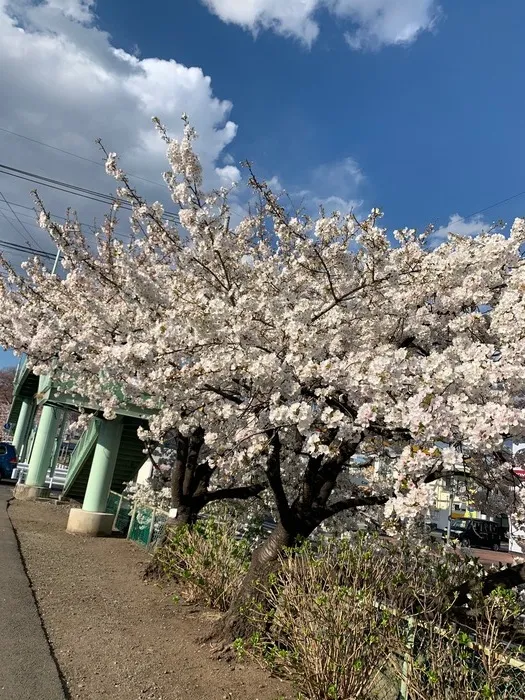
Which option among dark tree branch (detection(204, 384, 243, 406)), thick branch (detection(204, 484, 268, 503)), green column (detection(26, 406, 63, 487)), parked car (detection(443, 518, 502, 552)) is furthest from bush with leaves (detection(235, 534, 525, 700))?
parked car (detection(443, 518, 502, 552))

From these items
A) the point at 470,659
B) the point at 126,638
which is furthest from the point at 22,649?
the point at 470,659

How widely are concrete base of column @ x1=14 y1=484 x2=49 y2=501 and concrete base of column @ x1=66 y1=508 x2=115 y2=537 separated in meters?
6.24

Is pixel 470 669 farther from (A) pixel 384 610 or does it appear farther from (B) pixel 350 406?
(B) pixel 350 406

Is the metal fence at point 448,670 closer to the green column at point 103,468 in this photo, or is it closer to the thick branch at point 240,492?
the thick branch at point 240,492

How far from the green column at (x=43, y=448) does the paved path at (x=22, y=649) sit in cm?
1155

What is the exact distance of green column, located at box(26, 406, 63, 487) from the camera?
18312 mm

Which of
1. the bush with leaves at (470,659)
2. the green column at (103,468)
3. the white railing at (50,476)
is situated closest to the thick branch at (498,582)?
the bush with leaves at (470,659)

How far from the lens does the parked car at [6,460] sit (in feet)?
80.3

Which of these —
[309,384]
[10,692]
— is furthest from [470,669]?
[10,692]

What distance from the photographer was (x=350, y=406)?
5.56 metres

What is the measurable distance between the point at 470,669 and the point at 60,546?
8.66m

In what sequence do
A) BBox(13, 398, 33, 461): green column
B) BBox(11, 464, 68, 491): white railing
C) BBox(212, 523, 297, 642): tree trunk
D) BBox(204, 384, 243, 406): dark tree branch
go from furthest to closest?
BBox(13, 398, 33, 461): green column, BBox(11, 464, 68, 491): white railing, BBox(204, 384, 243, 406): dark tree branch, BBox(212, 523, 297, 642): tree trunk

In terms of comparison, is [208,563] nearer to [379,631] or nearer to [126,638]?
[126,638]

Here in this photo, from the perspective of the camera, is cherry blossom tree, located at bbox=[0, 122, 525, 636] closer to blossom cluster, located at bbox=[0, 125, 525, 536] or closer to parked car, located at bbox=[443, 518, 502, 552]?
blossom cluster, located at bbox=[0, 125, 525, 536]
